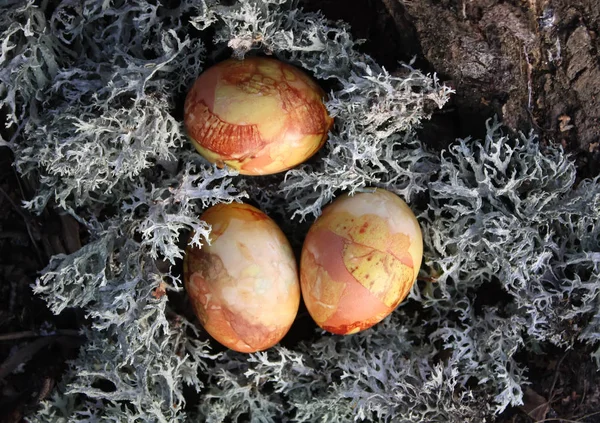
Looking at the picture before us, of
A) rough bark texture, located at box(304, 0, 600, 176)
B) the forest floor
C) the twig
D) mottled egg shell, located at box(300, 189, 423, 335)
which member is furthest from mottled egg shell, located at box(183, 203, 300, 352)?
the twig

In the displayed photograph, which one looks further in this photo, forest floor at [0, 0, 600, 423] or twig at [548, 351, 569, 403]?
twig at [548, 351, 569, 403]

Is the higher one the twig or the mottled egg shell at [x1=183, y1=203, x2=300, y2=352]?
the mottled egg shell at [x1=183, y1=203, x2=300, y2=352]

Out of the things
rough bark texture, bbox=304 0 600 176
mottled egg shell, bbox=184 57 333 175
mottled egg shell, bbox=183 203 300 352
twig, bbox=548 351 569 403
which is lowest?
twig, bbox=548 351 569 403

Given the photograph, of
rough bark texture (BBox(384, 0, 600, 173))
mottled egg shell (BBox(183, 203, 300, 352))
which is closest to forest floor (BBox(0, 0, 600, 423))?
rough bark texture (BBox(384, 0, 600, 173))

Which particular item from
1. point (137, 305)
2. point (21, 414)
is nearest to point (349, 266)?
point (137, 305)

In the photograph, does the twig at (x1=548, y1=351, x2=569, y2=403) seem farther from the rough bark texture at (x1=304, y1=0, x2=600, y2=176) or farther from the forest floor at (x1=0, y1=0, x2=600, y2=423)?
the rough bark texture at (x1=304, y1=0, x2=600, y2=176)

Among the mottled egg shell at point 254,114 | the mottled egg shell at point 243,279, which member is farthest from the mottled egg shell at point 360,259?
the mottled egg shell at point 254,114

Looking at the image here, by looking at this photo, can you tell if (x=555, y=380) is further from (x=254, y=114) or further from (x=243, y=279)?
(x=254, y=114)

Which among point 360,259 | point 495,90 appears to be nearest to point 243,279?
point 360,259
